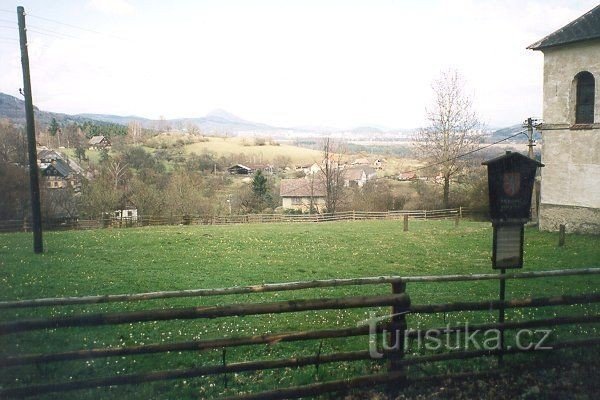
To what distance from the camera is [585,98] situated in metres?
24.8

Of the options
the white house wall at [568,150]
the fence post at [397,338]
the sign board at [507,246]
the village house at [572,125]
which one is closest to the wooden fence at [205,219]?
the white house wall at [568,150]

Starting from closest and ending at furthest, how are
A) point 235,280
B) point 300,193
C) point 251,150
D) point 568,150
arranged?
1. point 235,280
2. point 568,150
3. point 300,193
4. point 251,150

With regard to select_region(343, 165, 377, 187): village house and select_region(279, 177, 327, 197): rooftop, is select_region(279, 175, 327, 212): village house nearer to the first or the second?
select_region(279, 177, 327, 197): rooftop

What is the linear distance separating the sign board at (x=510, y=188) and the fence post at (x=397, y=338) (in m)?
2.13

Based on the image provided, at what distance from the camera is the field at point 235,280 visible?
7227mm

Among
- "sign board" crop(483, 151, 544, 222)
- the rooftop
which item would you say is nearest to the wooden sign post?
"sign board" crop(483, 151, 544, 222)

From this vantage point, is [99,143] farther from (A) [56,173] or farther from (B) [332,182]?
(B) [332,182]

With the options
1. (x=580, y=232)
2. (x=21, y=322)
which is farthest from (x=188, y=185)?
(x=21, y=322)

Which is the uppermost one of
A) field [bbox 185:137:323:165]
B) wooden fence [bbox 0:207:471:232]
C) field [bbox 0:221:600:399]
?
field [bbox 185:137:323:165]

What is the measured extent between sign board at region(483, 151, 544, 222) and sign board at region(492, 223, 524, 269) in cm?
18

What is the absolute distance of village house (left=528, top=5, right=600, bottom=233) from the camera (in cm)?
2405

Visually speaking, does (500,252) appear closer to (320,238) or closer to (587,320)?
(587,320)

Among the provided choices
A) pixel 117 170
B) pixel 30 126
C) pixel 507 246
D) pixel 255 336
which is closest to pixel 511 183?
pixel 507 246

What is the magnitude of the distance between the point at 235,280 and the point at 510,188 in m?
9.95
